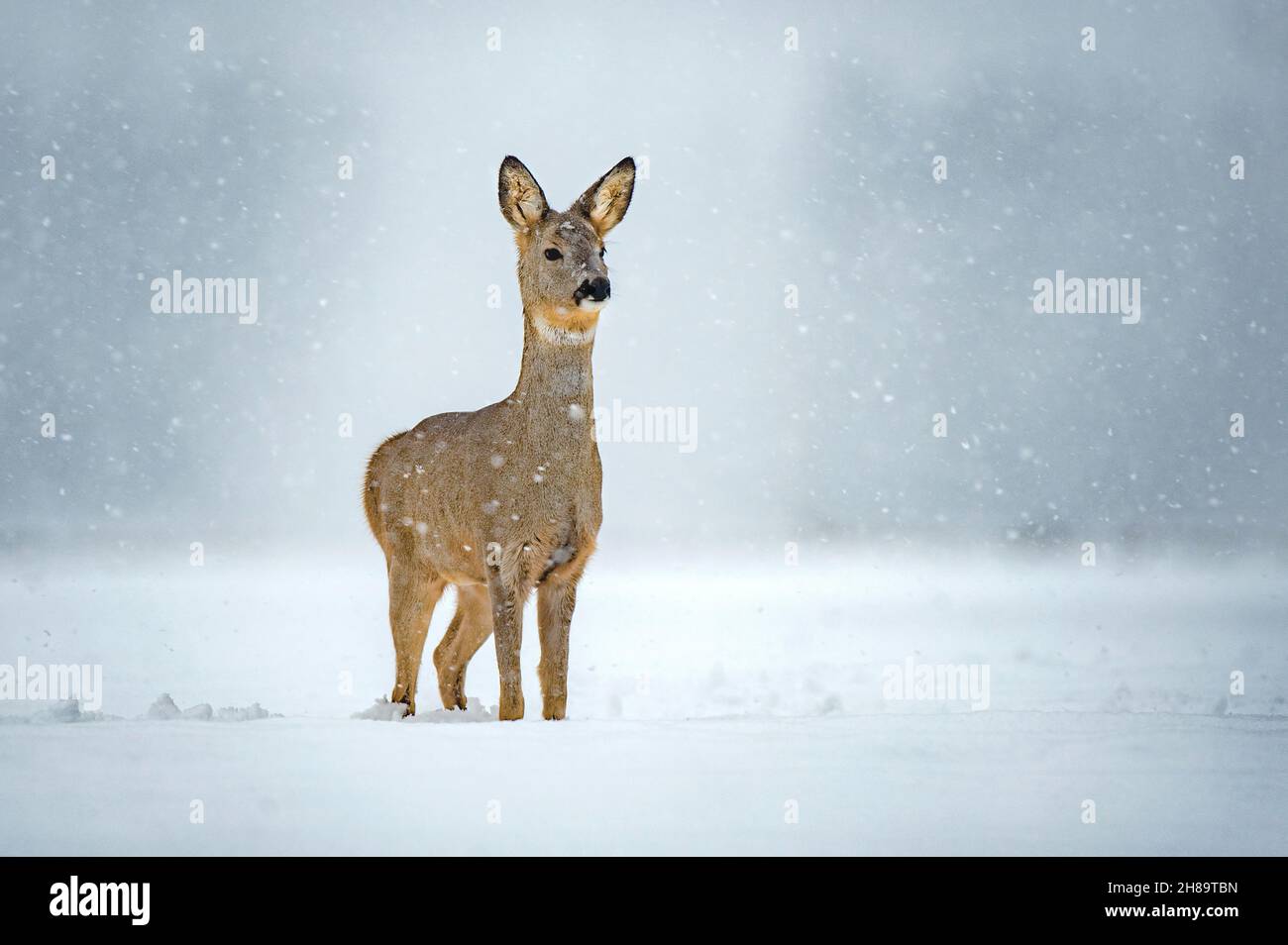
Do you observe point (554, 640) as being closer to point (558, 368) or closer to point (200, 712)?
point (558, 368)

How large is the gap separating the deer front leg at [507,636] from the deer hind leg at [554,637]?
0.19 m

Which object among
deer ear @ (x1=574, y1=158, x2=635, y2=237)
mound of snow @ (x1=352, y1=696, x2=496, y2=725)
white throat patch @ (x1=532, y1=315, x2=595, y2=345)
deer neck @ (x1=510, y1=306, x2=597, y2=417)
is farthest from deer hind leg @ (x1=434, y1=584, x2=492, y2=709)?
deer ear @ (x1=574, y1=158, x2=635, y2=237)

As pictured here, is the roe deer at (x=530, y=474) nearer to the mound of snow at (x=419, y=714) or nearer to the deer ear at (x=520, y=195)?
the deer ear at (x=520, y=195)


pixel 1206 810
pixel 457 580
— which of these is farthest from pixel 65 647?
pixel 1206 810

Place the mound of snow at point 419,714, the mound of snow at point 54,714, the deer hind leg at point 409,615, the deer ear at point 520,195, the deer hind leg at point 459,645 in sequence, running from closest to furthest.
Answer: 1. the mound of snow at point 54,714
2. the deer ear at point 520,195
3. the mound of snow at point 419,714
4. the deer hind leg at point 409,615
5. the deer hind leg at point 459,645

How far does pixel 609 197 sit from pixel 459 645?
3315mm

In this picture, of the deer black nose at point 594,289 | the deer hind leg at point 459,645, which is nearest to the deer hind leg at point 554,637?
the deer hind leg at point 459,645

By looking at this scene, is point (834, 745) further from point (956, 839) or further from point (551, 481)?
point (551, 481)

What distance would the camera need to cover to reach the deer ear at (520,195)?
884 cm

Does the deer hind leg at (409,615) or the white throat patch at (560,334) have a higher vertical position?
the white throat patch at (560,334)

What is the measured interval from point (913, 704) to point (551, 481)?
3.78 metres

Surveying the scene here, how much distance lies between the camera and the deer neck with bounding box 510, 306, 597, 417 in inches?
341

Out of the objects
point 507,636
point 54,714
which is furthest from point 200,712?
point 507,636

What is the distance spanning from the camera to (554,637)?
8.58 m
